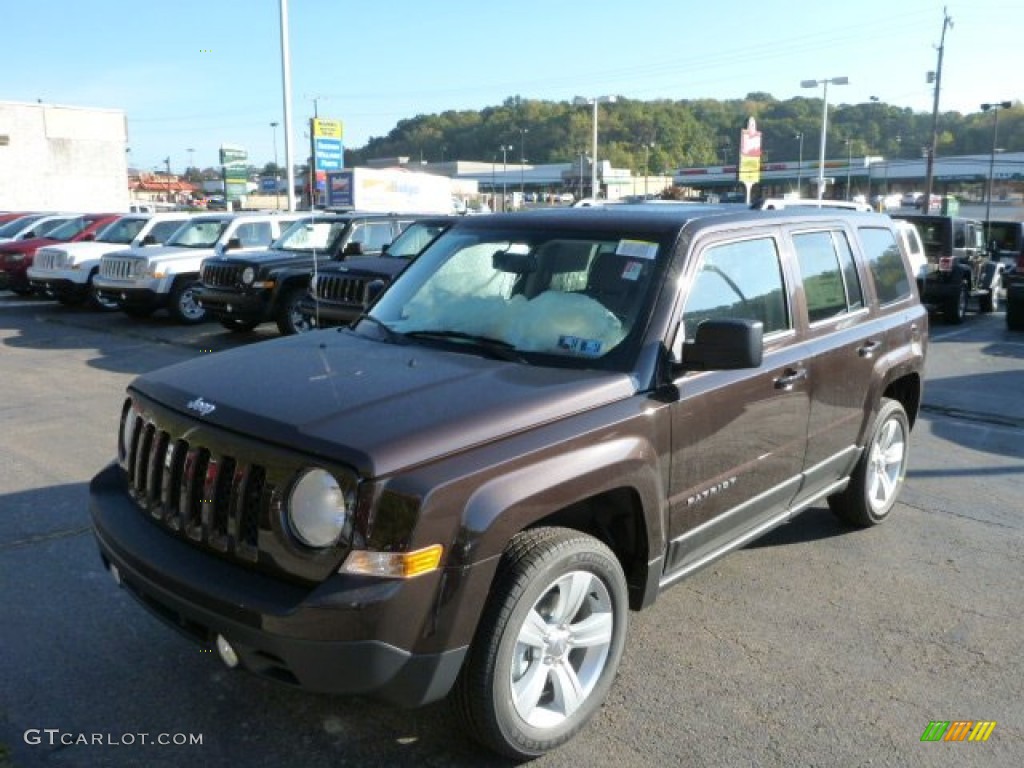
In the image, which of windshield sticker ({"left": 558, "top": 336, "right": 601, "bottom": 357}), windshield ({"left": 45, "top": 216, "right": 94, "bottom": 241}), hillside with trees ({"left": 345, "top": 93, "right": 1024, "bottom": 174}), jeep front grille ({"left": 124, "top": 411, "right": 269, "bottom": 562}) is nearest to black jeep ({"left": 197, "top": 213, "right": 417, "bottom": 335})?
windshield ({"left": 45, "top": 216, "right": 94, "bottom": 241})

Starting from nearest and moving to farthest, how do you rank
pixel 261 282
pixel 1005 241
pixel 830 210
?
pixel 830 210, pixel 261 282, pixel 1005 241

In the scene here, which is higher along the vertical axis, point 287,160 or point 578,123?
point 578,123

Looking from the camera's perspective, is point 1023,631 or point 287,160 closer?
point 1023,631

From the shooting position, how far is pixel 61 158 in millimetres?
48469

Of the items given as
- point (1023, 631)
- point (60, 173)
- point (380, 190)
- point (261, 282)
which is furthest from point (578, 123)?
point (1023, 631)

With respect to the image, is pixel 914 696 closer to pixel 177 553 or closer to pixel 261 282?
pixel 177 553

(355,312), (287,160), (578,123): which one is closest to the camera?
(355,312)

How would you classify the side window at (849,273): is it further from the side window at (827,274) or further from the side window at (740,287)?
the side window at (740,287)

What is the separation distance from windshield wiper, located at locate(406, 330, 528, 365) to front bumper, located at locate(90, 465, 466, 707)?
114cm

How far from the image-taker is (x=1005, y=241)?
2309 cm

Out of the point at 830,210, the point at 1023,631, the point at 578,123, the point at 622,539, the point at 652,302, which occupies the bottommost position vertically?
the point at 1023,631

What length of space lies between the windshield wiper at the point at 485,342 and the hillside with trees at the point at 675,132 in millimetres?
77096

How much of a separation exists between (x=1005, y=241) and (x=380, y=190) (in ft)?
62.9

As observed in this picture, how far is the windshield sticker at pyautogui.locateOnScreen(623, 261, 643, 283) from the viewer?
3.59 m
